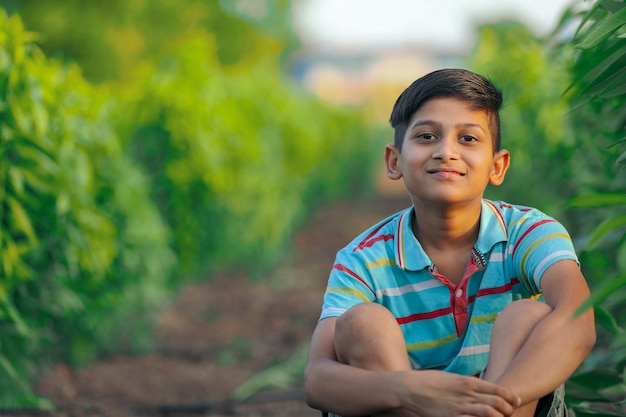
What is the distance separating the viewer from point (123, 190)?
4816 millimetres

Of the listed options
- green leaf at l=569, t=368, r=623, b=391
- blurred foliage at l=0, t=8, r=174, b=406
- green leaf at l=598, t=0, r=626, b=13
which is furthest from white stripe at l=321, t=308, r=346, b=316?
blurred foliage at l=0, t=8, r=174, b=406

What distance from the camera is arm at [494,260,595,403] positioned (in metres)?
1.85

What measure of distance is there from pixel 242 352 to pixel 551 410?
379 cm

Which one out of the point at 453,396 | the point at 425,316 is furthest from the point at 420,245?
the point at 453,396

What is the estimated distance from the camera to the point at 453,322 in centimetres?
Answer: 216

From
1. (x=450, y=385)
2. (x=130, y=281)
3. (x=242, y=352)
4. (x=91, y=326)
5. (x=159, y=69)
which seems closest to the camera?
(x=450, y=385)

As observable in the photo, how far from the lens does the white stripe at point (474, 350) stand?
2.12 meters

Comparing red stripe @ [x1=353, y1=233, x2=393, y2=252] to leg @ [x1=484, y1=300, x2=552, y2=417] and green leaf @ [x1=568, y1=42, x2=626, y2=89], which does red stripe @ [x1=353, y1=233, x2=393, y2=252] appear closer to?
leg @ [x1=484, y1=300, x2=552, y2=417]

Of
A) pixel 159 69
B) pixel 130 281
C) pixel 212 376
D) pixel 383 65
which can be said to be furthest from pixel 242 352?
pixel 383 65

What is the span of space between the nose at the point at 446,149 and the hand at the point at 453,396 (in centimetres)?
56

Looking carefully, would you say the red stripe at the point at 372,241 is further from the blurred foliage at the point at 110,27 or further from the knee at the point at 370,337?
the blurred foliage at the point at 110,27

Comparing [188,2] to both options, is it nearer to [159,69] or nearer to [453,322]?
[159,69]

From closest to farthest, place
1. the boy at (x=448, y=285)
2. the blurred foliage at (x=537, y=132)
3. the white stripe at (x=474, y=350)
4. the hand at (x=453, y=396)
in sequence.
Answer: the hand at (x=453, y=396)
the boy at (x=448, y=285)
the white stripe at (x=474, y=350)
the blurred foliage at (x=537, y=132)

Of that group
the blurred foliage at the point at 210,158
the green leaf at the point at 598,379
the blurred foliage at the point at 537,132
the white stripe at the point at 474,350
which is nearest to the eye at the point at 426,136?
the white stripe at the point at 474,350
